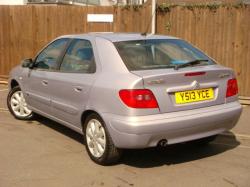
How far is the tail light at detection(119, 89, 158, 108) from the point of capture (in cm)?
499

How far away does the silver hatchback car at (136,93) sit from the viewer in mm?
5027

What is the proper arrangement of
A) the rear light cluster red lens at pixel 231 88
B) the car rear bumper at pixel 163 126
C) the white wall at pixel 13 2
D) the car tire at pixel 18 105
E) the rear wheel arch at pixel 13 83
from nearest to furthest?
the car rear bumper at pixel 163 126 < the rear light cluster red lens at pixel 231 88 < the car tire at pixel 18 105 < the rear wheel arch at pixel 13 83 < the white wall at pixel 13 2

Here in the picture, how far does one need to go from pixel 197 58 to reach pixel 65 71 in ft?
5.87

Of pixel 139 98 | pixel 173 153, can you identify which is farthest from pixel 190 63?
pixel 173 153

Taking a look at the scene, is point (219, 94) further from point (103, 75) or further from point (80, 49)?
point (80, 49)

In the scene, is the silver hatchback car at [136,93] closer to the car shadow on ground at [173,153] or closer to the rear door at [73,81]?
the rear door at [73,81]

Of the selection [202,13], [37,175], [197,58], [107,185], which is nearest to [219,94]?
[197,58]

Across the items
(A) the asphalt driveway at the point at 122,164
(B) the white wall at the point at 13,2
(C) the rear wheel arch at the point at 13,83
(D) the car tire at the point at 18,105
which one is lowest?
(A) the asphalt driveway at the point at 122,164

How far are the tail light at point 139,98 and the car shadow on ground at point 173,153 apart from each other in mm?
856

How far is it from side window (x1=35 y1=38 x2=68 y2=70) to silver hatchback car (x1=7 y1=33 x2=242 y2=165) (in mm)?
66

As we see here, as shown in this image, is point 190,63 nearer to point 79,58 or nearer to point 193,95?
point 193,95

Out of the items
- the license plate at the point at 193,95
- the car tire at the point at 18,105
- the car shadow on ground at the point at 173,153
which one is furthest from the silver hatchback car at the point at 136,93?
the car tire at the point at 18,105

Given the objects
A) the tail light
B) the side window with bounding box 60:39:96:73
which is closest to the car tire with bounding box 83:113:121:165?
the tail light

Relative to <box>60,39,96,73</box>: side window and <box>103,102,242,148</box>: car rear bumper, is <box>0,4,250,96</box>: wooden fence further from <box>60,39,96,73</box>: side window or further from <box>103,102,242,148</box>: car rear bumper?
<box>103,102,242,148</box>: car rear bumper
